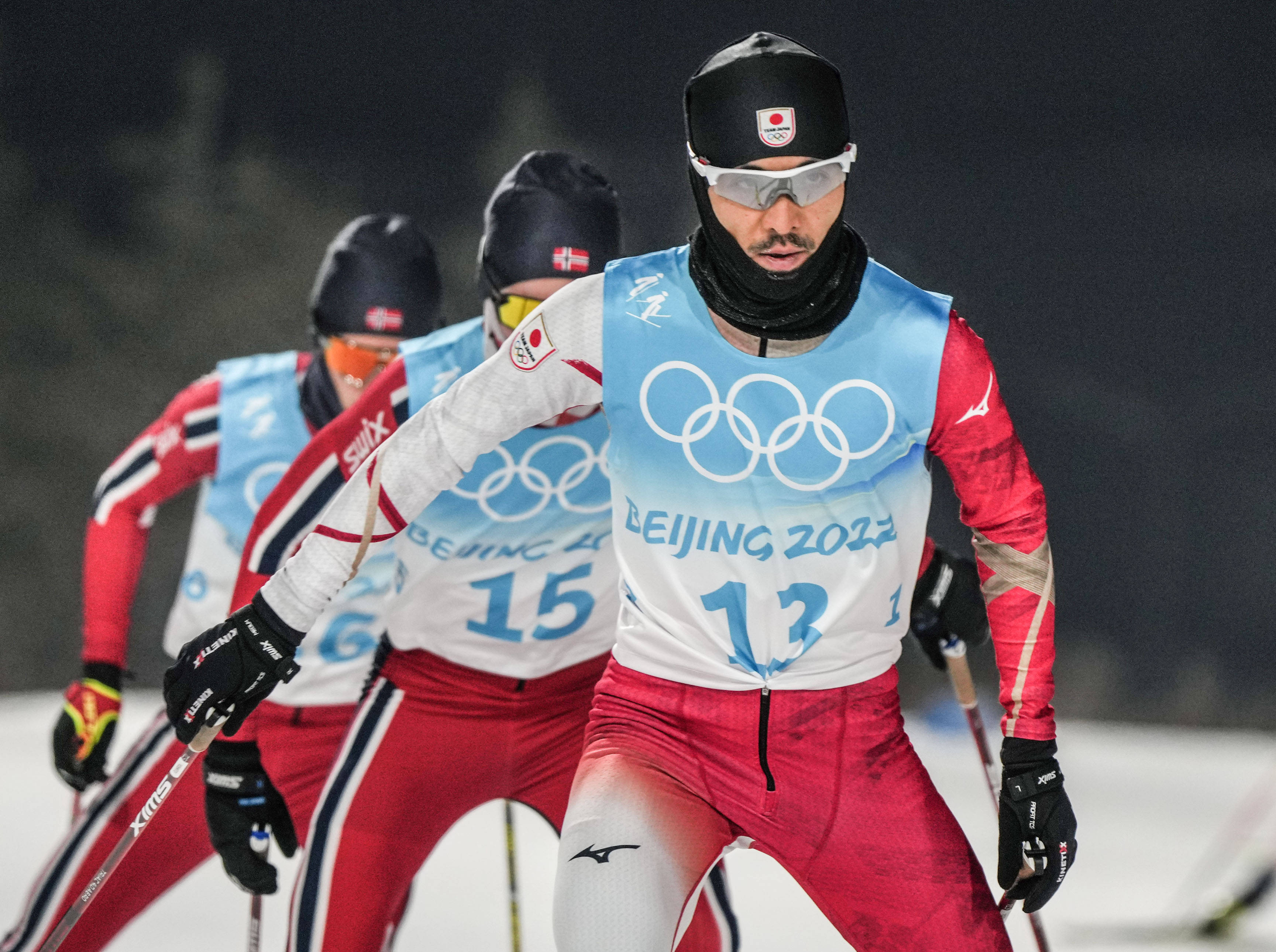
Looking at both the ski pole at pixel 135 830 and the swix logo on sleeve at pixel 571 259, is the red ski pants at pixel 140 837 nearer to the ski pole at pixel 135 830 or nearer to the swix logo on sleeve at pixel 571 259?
the ski pole at pixel 135 830

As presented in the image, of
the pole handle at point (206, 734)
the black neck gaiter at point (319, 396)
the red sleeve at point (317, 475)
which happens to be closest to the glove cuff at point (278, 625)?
the pole handle at point (206, 734)

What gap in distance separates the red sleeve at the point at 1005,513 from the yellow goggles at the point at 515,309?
88 centimetres

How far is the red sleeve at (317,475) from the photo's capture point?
253 cm

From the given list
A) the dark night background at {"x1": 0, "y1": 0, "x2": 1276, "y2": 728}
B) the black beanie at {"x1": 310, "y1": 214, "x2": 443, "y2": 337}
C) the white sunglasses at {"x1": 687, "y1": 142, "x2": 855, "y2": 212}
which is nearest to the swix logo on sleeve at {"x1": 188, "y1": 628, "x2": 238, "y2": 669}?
the white sunglasses at {"x1": 687, "y1": 142, "x2": 855, "y2": 212}

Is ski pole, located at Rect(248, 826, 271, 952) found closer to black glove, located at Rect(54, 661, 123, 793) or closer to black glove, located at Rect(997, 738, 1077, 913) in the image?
black glove, located at Rect(54, 661, 123, 793)

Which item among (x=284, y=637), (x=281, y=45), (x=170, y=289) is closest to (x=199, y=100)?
(x=281, y=45)

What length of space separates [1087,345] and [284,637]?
439cm

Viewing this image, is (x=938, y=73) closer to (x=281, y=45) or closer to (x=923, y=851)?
(x=281, y=45)

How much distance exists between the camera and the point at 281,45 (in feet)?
20.9

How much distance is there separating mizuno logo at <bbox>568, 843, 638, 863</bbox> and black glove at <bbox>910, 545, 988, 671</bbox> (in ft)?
3.23

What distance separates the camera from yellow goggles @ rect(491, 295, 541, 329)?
2639mm

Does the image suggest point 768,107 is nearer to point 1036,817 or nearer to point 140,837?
point 1036,817

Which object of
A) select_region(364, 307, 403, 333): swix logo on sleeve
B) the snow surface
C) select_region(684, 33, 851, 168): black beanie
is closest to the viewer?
select_region(684, 33, 851, 168): black beanie

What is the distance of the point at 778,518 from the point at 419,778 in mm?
902
